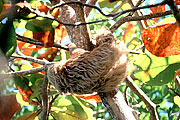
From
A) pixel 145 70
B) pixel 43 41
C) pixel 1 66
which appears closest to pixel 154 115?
pixel 145 70

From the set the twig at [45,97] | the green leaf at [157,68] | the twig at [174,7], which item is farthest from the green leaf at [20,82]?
the twig at [174,7]

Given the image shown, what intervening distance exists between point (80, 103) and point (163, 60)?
0.46 metres

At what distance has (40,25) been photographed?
83 centimetres

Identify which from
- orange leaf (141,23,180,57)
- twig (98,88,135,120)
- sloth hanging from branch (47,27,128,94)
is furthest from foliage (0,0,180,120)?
twig (98,88,135,120)

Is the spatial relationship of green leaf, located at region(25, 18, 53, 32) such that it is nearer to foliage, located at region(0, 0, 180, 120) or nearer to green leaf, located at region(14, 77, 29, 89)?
foliage, located at region(0, 0, 180, 120)

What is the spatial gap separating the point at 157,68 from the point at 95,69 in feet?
1.19

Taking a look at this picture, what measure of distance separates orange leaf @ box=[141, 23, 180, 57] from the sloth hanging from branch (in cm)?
12

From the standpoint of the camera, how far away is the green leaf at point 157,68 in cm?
105

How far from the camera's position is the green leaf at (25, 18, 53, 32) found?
2.67 feet

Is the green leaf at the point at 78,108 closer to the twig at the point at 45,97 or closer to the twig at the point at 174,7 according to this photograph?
the twig at the point at 45,97

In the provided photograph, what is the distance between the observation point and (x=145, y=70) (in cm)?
110

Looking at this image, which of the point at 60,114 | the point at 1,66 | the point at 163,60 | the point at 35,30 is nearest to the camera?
the point at 1,66

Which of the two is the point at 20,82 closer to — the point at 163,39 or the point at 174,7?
the point at 163,39

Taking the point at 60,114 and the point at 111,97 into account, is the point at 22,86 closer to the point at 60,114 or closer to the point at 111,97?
the point at 60,114
